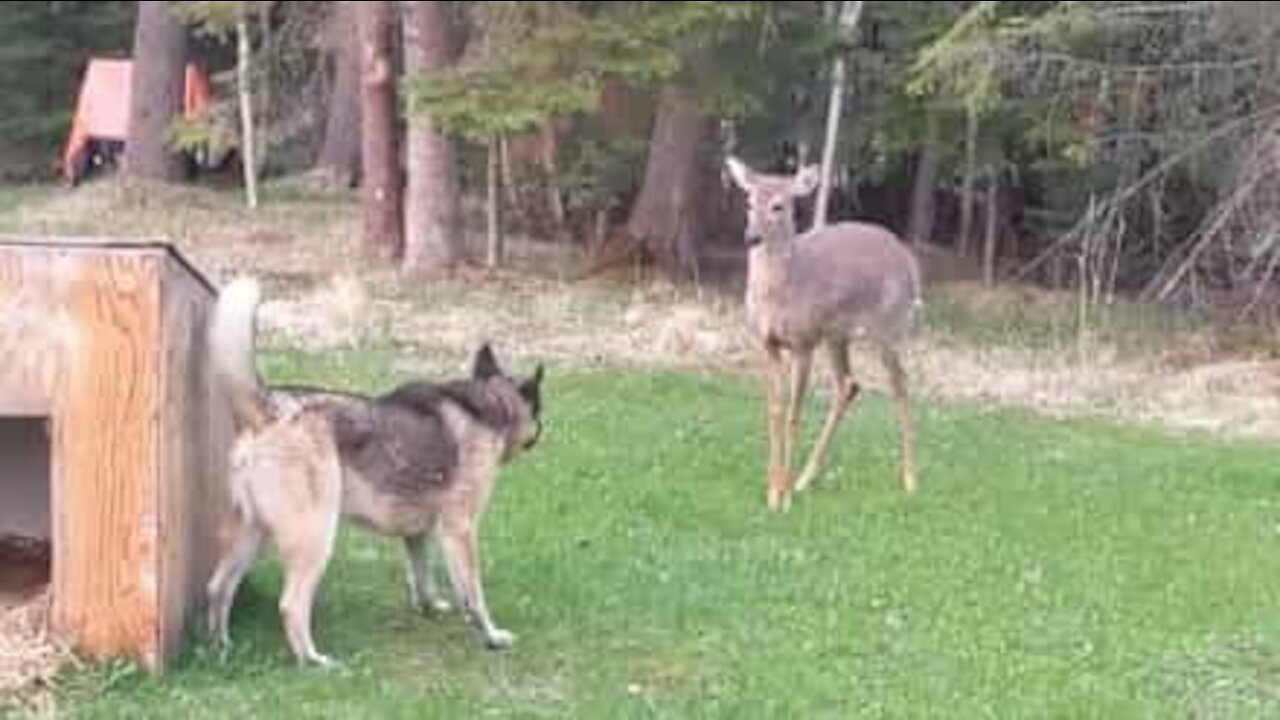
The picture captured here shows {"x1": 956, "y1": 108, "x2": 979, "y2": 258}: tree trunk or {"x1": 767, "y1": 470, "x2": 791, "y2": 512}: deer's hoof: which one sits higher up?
{"x1": 956, "y1": 108, "x2": 979, "y2": 258}: tree trunk

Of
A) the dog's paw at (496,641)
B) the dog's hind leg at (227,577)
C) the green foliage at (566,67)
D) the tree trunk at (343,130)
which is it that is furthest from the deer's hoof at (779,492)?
the tree trunk at (343,130)

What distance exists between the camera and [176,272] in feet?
22.0

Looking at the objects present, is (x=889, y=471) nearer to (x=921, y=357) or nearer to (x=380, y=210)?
(x=921, y=357)

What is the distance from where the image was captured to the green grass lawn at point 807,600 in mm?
6727

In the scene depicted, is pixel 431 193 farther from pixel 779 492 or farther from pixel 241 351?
pixel 241 351

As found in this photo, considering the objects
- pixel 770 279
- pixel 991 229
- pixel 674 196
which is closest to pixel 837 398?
pixel 770 279

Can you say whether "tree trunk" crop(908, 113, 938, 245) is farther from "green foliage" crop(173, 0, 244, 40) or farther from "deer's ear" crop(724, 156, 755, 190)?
"deer's ear" crop(724, 156, 755, 190)

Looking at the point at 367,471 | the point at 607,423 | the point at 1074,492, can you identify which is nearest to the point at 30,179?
the point at 607,423

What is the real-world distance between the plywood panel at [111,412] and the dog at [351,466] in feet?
1.00

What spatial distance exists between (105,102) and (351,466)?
2628cm

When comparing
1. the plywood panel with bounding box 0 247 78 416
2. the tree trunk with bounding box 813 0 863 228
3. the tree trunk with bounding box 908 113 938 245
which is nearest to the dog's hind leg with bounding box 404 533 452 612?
the plywood panel with bounding box 0 247 78 416

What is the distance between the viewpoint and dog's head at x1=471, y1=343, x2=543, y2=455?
7.59 meters

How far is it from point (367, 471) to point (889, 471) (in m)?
4.87

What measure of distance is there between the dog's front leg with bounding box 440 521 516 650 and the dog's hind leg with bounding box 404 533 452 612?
0.38 metres
